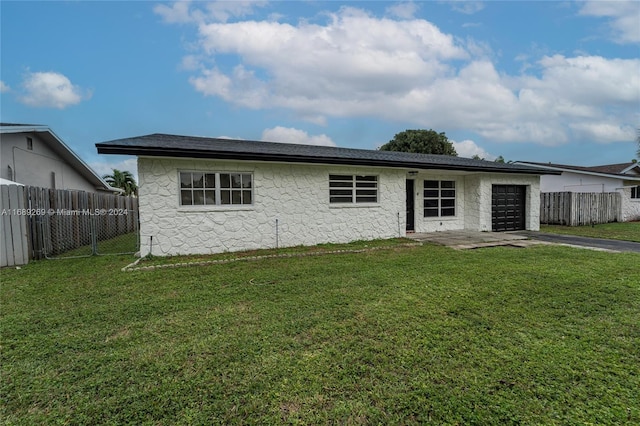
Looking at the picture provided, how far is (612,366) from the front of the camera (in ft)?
8.93

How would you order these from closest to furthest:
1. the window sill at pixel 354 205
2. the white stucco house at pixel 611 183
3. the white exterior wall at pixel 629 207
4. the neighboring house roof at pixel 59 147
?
the window sill at pixel 354 205 → the neighboring house roof at pixel 59 147 → the white exterior wall at pixel 629 207 → the white stucco house at pixel 611 183

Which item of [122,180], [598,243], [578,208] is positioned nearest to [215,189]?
[598,243]

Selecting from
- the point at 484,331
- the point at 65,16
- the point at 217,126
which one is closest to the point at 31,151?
the point at 65,16

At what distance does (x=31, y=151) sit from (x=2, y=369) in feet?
46.2

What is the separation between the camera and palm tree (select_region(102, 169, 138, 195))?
33.8 m

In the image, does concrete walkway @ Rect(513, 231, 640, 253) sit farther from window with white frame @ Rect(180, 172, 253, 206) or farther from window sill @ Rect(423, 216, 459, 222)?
window with white frame @ Rect(180, 172, 253, 206)

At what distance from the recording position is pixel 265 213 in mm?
9219

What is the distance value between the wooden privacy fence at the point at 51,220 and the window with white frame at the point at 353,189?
6.89m

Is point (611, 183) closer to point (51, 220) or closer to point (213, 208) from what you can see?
point (213, 208)

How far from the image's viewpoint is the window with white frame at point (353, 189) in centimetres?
1029

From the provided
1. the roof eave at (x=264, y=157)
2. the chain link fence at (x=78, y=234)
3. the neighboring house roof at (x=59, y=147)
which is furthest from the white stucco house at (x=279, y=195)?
the neighboring house roof at (x=59, y=147)

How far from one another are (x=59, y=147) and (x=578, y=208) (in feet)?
87.1

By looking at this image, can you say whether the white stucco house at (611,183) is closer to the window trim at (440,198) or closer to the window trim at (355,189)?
the window trim at (440,198)

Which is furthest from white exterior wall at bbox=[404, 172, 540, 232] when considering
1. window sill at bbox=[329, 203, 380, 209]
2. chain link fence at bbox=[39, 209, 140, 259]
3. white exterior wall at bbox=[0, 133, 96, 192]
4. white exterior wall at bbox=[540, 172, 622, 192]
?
white exterior wall at bbox=[0, 133, 96, 192]
